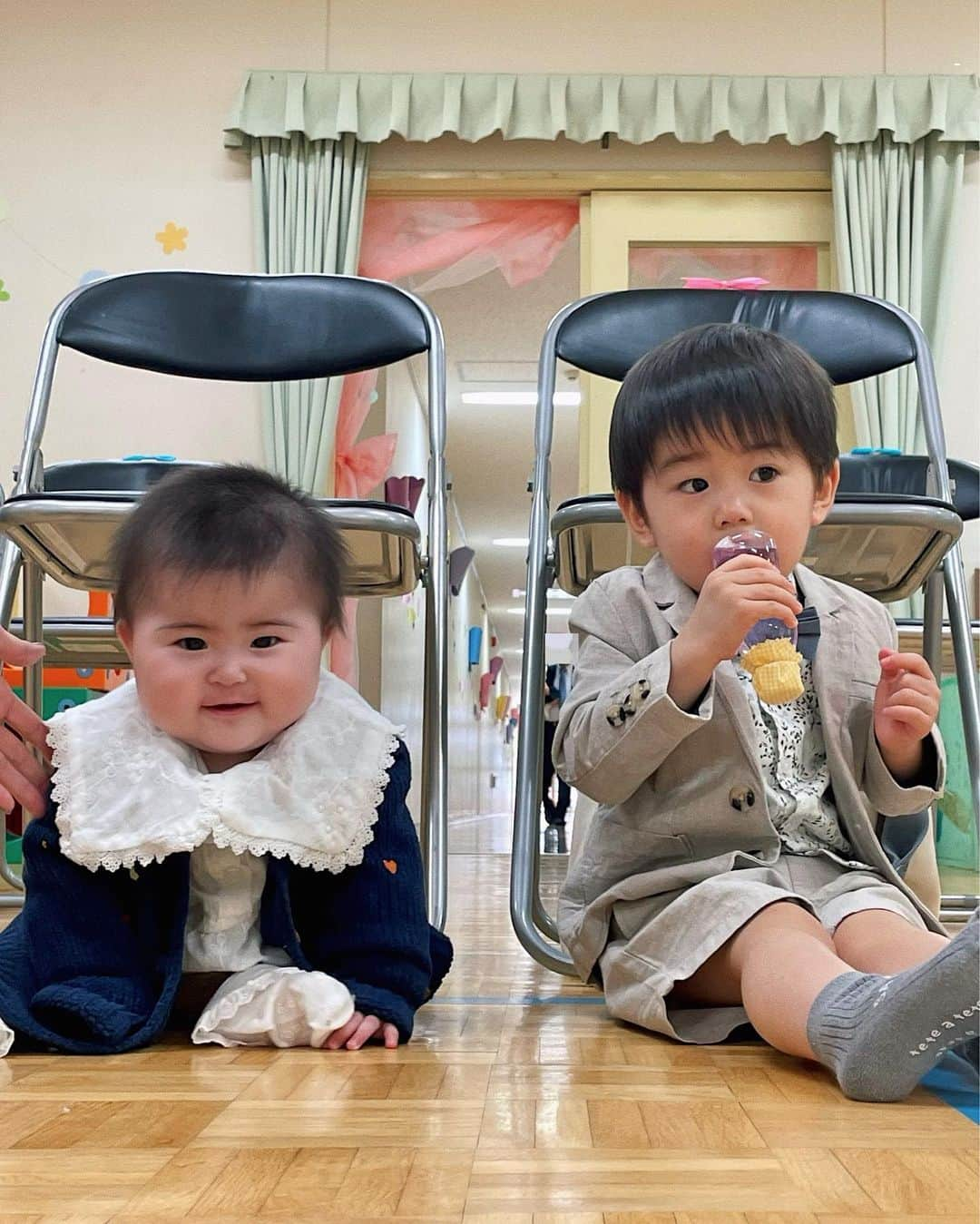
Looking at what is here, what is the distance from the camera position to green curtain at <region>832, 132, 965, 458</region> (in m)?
3.53

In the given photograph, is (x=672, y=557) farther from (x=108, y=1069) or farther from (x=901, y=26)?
(x=901, y=26)

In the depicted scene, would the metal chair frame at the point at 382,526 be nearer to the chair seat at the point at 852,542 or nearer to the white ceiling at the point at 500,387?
the chair seat at the point at 852,542

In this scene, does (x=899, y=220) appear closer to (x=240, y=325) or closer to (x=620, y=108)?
(x=620, y=108)

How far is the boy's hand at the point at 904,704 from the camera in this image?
0.96 metres

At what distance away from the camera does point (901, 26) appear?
3682 mm

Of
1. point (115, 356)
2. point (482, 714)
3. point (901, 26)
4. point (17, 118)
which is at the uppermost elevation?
point (901, 26)

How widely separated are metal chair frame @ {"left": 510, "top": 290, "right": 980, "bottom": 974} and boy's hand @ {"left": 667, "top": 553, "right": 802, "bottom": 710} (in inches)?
11.8

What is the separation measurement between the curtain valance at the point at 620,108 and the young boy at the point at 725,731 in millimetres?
2716

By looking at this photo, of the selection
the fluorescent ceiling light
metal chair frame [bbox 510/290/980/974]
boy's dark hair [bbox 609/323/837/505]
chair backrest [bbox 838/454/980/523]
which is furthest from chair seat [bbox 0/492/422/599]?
the fluorescent ceiling light

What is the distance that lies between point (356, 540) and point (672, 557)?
37 cm

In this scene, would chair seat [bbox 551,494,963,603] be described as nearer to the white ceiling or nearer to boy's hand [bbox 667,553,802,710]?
boy's hand [bbox 667,553,802,710]

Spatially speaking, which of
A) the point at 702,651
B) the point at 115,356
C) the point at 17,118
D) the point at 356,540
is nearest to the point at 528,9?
the point at 17,118

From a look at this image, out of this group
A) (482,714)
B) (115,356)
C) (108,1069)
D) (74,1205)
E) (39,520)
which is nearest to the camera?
(74,1205)

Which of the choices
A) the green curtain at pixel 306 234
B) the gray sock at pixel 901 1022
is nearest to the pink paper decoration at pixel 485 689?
the green curtain at pixel 306 234
